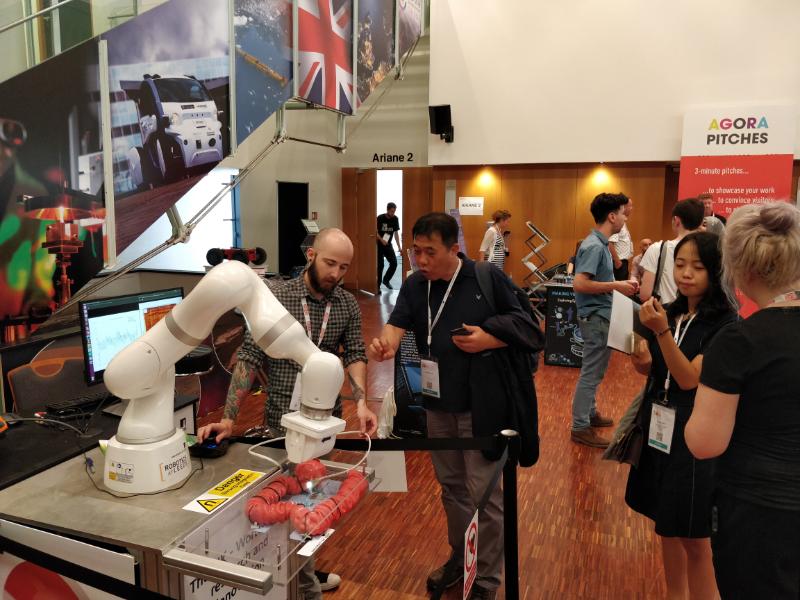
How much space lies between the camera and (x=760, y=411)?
1.33 m

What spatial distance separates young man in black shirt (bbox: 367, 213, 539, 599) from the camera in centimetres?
217

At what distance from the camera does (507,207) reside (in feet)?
34.0

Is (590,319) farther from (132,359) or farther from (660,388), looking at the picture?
(132,359)

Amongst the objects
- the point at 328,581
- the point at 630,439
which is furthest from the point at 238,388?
the point at 630,439

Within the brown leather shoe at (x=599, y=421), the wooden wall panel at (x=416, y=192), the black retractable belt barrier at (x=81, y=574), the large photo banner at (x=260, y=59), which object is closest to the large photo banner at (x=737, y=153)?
the wooden wall panel at (x=416, y=192)

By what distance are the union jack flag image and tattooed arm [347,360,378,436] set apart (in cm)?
419

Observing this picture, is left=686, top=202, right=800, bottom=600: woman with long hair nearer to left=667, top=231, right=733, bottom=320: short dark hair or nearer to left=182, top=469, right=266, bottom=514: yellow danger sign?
left=667, top=231, right=733, bottom=320: short dark hair

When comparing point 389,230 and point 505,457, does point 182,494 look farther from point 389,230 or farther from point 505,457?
point 389,230

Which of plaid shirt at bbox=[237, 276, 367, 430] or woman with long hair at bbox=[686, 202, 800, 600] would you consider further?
plaid shirt at bbox=[237, 276, 367, 430]

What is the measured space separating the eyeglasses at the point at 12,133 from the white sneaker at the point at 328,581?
2.53 m

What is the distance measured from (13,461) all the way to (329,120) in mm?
11076

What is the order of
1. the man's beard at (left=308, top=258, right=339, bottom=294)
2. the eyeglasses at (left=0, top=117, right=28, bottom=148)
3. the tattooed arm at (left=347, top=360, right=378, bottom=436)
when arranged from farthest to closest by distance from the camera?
the eyeglasses at (left=0, top=117, right=28, bottom=148)
the man's beard at (left=308, top=258, right=339, bottom=294)
the tattooed arm at (left=347, top=360, right=378, bottom=436)

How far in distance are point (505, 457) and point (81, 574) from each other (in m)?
1.10

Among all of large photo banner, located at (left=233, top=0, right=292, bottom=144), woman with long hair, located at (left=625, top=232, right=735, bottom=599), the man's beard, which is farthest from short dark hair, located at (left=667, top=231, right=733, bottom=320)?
large photo banner, located at (left=233, top=0, right=292, bottom=144)
